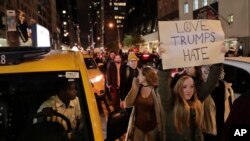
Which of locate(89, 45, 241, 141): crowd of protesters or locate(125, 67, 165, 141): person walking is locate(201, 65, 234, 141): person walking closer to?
locate(89, 45, 241, 141): crowd of protesters

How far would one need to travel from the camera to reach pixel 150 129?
572 centimetres

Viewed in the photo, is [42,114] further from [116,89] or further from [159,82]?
[116,89]

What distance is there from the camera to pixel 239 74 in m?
7.35

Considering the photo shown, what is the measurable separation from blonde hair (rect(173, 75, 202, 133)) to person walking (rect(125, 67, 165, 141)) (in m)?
0.28

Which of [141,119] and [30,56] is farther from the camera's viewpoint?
[141,119]

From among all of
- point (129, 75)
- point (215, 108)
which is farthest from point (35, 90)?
point (129, 75)

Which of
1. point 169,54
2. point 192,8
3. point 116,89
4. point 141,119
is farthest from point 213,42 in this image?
point 192,8

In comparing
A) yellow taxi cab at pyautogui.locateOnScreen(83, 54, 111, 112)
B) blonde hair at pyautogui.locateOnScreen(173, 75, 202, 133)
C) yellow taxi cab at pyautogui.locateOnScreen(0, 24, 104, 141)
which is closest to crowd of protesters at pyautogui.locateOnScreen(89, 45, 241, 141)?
blonde hair at pyautogui.locateOnScreen(173, 75, 202, 133)

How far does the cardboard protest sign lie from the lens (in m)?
5.35

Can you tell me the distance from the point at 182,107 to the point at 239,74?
7.85 ft

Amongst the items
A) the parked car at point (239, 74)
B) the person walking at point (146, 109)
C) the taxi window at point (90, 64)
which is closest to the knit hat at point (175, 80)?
the person walking at point (146, 109)

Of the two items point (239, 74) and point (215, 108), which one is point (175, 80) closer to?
point (215, 108)

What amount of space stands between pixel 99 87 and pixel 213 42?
8.11 metres

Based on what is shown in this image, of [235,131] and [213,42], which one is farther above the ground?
[213,42]
